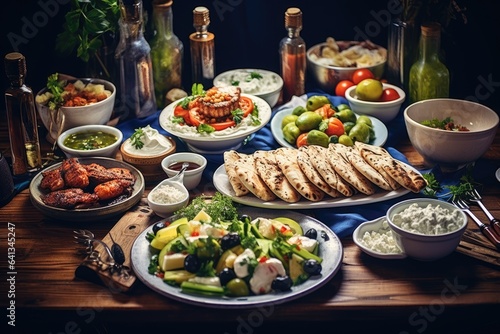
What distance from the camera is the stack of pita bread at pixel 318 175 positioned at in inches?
142

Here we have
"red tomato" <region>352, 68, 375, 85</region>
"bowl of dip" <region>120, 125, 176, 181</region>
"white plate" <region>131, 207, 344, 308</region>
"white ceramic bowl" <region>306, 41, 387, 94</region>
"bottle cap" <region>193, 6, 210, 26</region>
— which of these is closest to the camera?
"white plate" <region>131, 207, 344, 308</region>

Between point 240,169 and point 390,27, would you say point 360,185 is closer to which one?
point 240,169

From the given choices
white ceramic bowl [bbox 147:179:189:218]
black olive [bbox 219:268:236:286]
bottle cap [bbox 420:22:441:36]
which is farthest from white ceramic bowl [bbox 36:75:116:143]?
bottle cap [bbox 420:22:441:36]

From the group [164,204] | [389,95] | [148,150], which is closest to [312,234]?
[164,204]

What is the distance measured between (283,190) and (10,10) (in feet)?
7.19

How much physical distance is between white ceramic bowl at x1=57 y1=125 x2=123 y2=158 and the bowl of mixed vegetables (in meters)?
0.86

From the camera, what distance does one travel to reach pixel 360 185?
3.63 m

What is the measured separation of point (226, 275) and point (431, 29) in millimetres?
2005

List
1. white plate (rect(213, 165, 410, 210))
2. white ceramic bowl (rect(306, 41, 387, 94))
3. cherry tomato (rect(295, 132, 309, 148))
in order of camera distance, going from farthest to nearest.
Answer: white ceramic bowl (rect(306, 41, 387, 94))
cherry tomato (rect(295, 132, 309, 148))
white plate (rect(213, 165, 410, 210))

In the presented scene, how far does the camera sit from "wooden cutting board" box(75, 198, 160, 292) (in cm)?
316

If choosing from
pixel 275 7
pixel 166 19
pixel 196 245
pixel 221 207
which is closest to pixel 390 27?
pixel 275 7

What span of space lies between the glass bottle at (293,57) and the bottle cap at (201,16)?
47 cm

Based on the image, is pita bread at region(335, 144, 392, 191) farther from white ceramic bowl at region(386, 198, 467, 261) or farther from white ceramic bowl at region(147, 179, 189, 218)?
white ceramic bowl at region(147, 179, 189, 218)

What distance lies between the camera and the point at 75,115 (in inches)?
169
